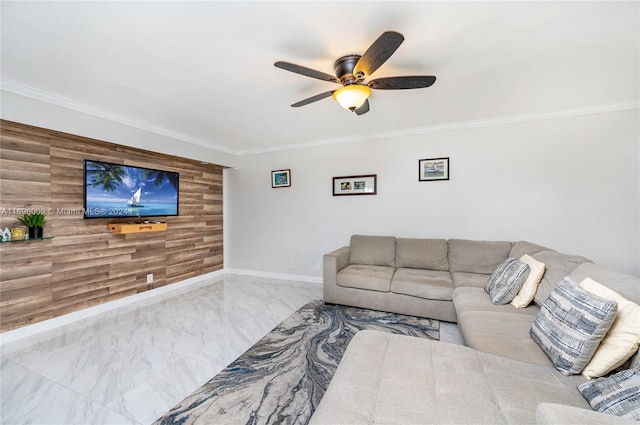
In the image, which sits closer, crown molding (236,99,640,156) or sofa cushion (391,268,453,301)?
sofa cushion (391,268,453,301)

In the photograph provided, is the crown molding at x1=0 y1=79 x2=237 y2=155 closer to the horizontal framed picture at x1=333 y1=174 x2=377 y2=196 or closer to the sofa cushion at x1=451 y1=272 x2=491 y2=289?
the horizontal framed picture at x1=333 y1=174 x2=377 y2=196

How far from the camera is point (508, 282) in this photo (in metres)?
2.25

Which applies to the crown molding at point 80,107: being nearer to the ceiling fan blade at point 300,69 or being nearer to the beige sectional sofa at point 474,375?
the ceiling fan blade at point 300,69

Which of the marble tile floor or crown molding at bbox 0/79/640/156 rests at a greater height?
crown molding at bbox 0/79/640/156

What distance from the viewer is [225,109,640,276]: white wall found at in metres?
2.99

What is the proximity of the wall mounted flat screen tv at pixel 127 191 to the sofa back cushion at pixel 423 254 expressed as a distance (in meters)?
3.60

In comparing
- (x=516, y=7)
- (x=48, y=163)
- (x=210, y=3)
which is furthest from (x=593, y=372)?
(x=48, y=163)

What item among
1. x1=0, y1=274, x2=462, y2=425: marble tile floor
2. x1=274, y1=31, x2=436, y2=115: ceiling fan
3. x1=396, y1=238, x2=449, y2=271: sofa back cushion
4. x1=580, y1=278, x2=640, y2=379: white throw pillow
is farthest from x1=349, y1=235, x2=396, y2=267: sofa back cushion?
x1=580, y1=278, x2=640, y2=379: white throw pillow

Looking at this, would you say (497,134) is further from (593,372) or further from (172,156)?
(172,156)

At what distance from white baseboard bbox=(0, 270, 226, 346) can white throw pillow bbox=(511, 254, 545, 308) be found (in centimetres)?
440

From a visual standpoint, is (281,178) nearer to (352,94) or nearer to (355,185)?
(355,185)

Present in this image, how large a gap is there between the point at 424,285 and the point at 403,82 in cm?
214

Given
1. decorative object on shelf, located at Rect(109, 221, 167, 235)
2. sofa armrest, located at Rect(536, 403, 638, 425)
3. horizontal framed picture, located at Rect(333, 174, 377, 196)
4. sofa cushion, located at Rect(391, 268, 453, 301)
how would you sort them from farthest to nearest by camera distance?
horizontal framed picture, located at Rect(333, 174, 377, 196)
decorative object on shelf, located at Rect(109, 221, 167, 235)
sofa cushion, located at Rect(391, 268, 453, 301)
sofa armrest, located at Rect(536, 403, 638, 425)

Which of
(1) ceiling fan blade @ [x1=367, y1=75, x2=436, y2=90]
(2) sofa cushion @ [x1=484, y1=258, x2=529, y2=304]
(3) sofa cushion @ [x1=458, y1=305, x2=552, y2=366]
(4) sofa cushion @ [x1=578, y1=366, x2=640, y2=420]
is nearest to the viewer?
(4) sofa cushion @ [x1=578, y1=366, x2=640, y2=420]
